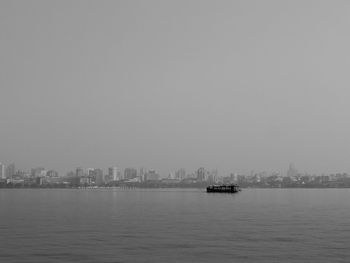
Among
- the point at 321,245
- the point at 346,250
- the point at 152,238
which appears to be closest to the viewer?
the point at 346,250

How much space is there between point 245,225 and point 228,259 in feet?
104

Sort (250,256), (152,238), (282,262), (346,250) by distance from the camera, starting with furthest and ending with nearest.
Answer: (152,238), (346,250), (250,256), (282,262)

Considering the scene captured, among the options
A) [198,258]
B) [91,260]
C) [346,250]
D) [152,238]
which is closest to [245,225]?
[152,238]

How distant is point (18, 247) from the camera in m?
→ 54.8

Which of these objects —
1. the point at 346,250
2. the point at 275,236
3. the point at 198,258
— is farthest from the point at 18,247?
the point at 346,250

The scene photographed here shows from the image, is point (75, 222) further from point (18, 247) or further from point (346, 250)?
point (346, 250)

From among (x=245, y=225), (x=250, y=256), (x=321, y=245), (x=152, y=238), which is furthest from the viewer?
(x=245, y=225)

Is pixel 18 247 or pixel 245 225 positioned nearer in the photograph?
pixel 18 247

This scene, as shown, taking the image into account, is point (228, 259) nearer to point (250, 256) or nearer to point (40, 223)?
point (250, 256)

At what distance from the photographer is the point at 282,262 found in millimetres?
46344

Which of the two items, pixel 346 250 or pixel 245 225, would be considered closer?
pixel 346 250

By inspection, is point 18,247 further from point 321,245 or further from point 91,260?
point 321,245

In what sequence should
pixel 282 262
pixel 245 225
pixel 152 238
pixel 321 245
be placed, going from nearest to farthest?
pixel 282 262
pixel 321 245
pixel 152 238
pixel 245 225

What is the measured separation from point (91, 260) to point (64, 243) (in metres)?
11.5
